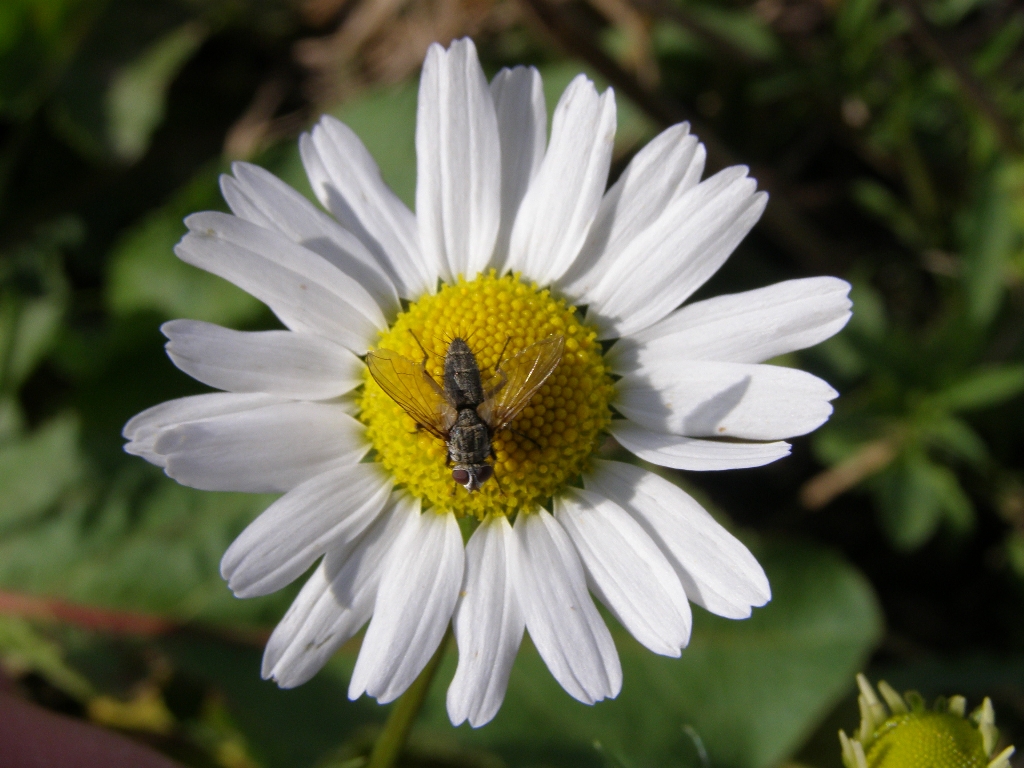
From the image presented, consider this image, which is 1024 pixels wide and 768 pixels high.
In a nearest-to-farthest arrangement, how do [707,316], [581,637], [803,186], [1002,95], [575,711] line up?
[581,637] < [707,316] < [575,711] < [1002,95] < [803,186]

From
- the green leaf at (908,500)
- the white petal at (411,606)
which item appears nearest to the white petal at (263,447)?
the white petal at (411,606)

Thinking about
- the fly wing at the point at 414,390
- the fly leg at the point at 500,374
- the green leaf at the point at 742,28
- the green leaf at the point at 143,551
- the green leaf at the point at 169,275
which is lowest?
the green leaf at the point at 143,551

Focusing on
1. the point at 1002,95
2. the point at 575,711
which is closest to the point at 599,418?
the point at 575,711

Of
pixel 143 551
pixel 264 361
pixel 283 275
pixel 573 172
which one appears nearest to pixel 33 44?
pixel 143 551

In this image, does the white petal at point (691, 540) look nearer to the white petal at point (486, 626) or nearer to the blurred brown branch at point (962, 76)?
the white petal at point (486, 626)

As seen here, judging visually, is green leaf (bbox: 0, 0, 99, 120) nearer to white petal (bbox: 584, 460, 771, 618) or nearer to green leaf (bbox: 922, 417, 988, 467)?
white petal (bbox: 584, 460, 771, 618)

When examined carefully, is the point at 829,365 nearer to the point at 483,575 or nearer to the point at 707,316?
the point at 707,316
